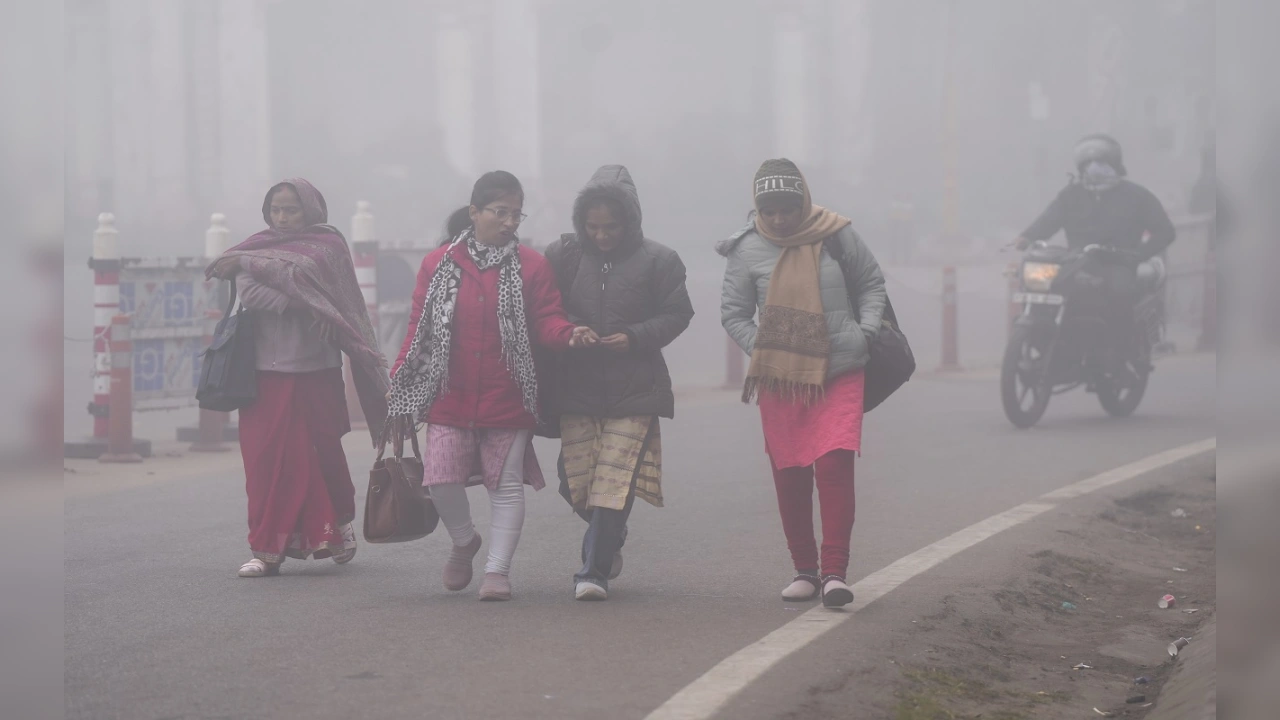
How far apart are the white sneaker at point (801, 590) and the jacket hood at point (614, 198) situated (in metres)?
1.38

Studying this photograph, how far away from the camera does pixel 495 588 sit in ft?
18.7

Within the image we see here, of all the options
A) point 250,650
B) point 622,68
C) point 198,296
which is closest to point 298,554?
point 250,650

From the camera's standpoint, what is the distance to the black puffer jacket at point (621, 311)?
5.68m

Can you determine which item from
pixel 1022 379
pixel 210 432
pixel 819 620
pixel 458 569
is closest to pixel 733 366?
Result: pixel 1022 379

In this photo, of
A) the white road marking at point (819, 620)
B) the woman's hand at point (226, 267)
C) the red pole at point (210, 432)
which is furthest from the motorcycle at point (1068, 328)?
the woman's hand at point (226, 267)

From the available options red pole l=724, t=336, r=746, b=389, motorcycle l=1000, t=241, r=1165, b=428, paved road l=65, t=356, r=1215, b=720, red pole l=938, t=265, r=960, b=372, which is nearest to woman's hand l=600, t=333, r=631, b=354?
paved road l=65, t=356, r=1215, b=720

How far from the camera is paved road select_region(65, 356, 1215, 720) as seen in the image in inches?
169

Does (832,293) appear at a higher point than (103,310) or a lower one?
higher

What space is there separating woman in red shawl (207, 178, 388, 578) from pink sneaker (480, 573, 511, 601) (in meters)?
1.02

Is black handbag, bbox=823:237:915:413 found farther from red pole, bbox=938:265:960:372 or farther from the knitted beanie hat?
red pole, bbox=938:265:960:372

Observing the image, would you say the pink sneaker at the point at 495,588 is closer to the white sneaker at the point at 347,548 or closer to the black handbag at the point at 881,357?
the white sneaker at the point at 347,548

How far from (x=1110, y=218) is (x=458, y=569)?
863 cm

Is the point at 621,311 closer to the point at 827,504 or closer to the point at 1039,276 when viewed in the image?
the point at 827,504

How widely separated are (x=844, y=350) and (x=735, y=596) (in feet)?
3.36
